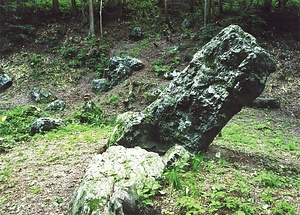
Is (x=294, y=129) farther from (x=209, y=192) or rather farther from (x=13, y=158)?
(x=13, y=158)

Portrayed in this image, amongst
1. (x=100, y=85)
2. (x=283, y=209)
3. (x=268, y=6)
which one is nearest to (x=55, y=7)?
(x=100, y=85)

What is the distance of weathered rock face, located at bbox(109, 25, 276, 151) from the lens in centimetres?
565

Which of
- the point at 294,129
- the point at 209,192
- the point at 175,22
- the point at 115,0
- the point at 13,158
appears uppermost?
the point at 115,0

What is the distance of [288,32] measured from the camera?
579 inches

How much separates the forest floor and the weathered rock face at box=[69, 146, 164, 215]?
0.44m

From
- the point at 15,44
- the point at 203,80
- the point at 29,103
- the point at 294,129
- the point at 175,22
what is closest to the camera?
the point at 203,80

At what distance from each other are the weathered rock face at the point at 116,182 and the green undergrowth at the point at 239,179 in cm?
40

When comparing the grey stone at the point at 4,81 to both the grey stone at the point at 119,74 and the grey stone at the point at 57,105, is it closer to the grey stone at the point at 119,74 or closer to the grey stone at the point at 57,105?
the grey stone at the point at 57,105

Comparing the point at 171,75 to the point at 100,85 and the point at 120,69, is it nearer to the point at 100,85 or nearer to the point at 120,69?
the point at 120,69

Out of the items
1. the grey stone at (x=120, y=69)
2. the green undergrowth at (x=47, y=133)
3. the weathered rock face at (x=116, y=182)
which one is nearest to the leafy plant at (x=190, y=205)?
the weathered rock face at (x=116, y=182)

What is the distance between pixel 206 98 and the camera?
5.83 meters

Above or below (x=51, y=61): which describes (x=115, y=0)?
above

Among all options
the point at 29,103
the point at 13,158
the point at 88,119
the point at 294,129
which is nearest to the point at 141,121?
the point at 13,158

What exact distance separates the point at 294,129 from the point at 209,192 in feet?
21.1
